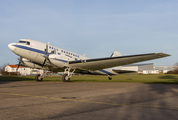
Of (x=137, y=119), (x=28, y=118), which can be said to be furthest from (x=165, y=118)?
(x=28, y=118)

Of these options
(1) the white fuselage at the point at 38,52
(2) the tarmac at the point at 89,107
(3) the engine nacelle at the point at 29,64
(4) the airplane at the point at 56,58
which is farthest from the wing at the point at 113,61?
(2) the tarmac at the point at 89,107

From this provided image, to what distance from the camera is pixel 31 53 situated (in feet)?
78.9

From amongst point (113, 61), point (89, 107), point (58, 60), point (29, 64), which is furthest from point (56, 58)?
point (89, 107)

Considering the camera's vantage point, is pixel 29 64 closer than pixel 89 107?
No

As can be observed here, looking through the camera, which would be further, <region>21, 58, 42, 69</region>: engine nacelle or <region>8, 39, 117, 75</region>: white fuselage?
<region>21, 58, 42, 69</region>: engine nacelle

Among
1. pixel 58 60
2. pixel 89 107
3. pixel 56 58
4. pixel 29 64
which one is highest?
pixel 56 58

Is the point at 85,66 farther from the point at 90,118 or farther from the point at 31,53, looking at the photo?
the point at 90,118

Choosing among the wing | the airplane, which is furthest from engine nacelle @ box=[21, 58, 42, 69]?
the wing

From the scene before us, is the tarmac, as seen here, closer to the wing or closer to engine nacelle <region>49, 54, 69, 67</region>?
the wing

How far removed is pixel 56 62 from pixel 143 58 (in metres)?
13.4

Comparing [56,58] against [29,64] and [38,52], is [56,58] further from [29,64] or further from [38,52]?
[29,64]

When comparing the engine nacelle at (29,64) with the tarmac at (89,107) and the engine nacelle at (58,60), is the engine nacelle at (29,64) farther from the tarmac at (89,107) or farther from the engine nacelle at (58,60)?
the tarmac at (89,107)

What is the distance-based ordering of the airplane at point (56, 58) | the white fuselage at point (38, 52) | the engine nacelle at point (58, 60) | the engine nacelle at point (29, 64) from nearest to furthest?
the airplane at point (56, 58) → the white fuselage at point (38, 52) → the engine nacelle at point (58, 60) → the engine nacelle at point (29, 64)

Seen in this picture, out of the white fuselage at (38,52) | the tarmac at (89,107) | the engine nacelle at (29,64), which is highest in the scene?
the white fuselage at (38,52)
